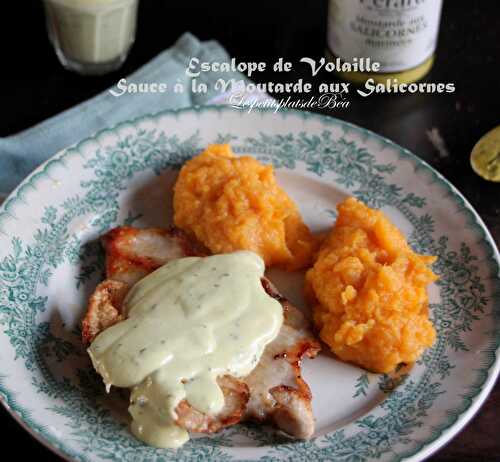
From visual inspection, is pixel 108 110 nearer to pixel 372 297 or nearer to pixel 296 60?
pixel 296 60

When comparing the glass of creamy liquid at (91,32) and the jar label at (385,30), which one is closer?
the jar label at (385,30)

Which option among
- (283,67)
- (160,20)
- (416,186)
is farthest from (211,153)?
(160,20)

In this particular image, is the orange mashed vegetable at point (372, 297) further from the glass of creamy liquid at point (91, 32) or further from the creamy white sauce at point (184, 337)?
the glass of creamy liquid at point (91, 32)

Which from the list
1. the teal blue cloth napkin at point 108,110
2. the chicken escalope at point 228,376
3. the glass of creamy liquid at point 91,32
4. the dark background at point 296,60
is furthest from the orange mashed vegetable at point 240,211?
the glass of creamy liquid at point 91,32

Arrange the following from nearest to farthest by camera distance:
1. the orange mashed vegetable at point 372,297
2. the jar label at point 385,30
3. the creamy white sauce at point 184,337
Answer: the creamy white sauce at point 184,337
the orange mashed vegetable at point 372,297
the jar label at point 385,30

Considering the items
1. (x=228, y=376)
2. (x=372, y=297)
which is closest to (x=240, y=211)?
(x=372, y=297)

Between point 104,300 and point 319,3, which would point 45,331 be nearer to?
point 104,300
